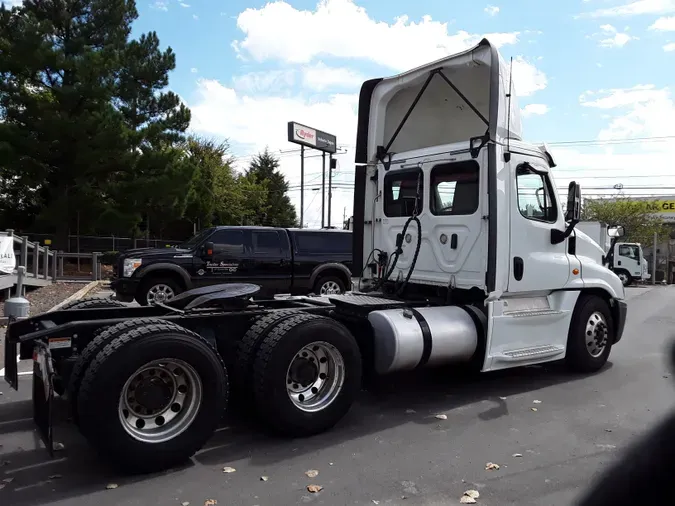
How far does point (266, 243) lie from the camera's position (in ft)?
42.3

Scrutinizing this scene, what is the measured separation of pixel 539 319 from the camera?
6.27m

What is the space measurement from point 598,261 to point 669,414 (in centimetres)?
669

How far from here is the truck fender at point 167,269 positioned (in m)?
11.4

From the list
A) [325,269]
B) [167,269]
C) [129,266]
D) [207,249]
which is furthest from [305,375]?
[325,269]

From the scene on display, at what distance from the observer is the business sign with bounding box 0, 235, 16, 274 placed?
11.6 metres

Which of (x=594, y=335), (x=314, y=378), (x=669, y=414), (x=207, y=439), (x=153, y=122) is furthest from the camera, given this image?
(x=153, y=122)

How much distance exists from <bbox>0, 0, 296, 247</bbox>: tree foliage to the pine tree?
93.9 feet

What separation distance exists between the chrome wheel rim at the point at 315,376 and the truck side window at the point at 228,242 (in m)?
7.86

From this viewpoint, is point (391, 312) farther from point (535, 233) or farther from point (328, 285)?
point (328, 285)

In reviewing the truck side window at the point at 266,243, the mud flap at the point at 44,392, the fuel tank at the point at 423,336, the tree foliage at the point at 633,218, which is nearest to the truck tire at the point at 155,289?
the truck side window at the point at 266,243

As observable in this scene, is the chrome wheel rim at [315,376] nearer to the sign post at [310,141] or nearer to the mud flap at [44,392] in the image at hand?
the mud flap at [44,392]

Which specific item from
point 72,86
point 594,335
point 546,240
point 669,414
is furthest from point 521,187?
point 72,86

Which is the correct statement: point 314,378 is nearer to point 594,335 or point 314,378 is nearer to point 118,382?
point 118,382

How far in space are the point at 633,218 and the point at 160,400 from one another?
135 ft
